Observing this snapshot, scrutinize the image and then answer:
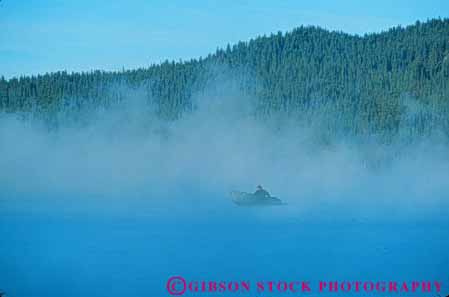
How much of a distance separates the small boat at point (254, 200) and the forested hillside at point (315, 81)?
0.47 metres

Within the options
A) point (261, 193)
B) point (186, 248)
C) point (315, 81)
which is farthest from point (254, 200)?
Answer: point (315, 81)

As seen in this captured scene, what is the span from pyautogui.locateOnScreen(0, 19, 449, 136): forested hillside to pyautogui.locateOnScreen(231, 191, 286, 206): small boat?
472 mm

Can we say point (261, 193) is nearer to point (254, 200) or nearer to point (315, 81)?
point (254, 200)

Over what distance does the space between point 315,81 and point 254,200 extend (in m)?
0.76

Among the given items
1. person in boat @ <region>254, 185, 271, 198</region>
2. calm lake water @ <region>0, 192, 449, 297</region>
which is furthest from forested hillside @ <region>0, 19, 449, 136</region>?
calm lake water @ <region>0, 192, 449, 297</region>

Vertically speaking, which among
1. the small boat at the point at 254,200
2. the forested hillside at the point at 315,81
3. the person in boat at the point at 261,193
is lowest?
the small boat at the point at 254,200

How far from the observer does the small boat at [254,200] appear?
4285mm

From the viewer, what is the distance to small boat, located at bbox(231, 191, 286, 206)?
4.29 meters

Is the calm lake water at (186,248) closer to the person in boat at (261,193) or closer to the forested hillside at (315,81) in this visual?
the person in boat at (261,193)

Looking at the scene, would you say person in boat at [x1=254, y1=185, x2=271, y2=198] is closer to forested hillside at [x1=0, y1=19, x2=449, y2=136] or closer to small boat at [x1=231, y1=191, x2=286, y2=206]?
small boat at [x1=231, y1=191, x2=286, y2=206]

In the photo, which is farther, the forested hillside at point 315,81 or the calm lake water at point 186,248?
the forested hillside at point 315,81

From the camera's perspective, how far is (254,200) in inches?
169

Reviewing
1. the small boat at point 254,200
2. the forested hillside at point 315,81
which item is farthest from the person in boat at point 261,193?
the forested hillside at point 315,81

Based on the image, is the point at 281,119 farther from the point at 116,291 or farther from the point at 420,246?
the point at 116,291
